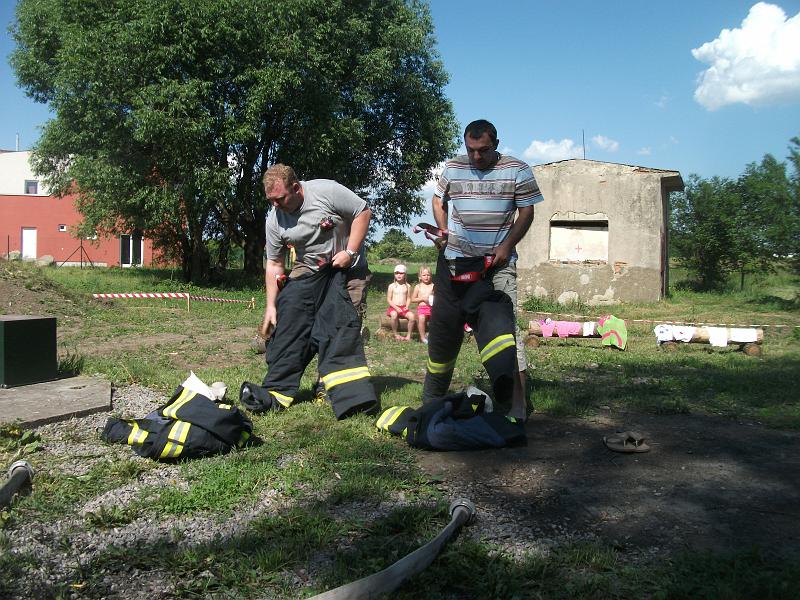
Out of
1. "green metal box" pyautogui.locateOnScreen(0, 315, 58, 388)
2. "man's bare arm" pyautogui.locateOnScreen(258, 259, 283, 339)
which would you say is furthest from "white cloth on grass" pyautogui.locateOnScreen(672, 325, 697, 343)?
"green metal box" pyautogui.locateOnScreen(0, 315, 58, 388)

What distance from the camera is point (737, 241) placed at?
69.5ft

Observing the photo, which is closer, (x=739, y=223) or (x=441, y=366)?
(x=441, y=366)

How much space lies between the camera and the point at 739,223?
21.3 metres

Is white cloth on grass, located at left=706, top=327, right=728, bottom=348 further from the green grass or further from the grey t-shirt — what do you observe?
the grey t-shirt

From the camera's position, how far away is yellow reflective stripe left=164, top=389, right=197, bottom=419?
4387 mm

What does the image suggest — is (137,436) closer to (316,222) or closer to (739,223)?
(316,222)

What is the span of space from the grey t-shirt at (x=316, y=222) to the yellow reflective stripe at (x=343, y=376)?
90cm

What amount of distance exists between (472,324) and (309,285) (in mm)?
1436

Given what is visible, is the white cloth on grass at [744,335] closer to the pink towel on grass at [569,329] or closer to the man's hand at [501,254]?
the pink towel on grass at [569,329]

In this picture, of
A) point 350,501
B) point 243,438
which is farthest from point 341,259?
point 350,501

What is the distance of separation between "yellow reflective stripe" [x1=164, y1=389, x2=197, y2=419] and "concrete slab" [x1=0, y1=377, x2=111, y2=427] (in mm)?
909

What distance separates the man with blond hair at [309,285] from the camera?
534 centimetres

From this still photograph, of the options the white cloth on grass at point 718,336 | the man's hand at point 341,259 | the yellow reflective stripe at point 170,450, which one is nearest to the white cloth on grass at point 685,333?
the white cloth on grass at point 718,336

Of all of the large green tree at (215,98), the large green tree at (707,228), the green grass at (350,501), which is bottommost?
the green grass at (350,501)
